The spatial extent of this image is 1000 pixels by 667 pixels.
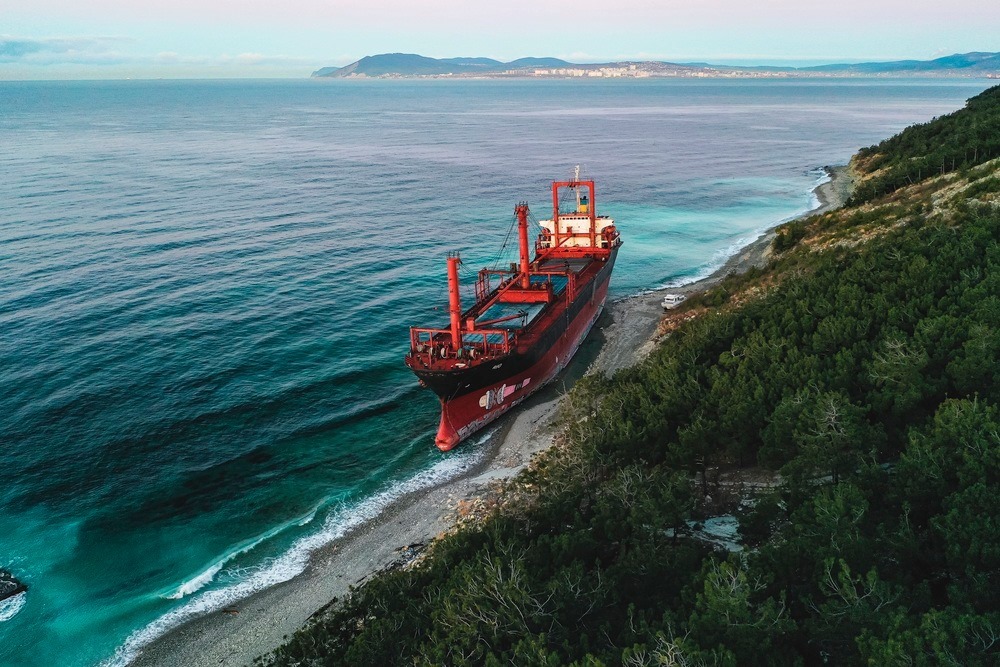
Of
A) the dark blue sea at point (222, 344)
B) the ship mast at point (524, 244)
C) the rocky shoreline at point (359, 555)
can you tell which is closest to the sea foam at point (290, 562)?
the dark blue sea at point (222, 344)

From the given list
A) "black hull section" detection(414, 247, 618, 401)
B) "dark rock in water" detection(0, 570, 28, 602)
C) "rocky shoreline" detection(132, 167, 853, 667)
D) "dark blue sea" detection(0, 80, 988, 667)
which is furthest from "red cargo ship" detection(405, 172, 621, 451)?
"dark rock in water" detection(0, 570, 28, 602)

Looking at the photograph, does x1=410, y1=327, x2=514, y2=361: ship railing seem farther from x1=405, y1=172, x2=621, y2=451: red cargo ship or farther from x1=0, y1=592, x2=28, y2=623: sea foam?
x1=0, y1=592, x2=28, y2=623: sea foam

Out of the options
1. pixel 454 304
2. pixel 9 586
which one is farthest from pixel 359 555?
pixel 454 304

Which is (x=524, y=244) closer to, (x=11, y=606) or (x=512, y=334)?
(x=512, y=334)

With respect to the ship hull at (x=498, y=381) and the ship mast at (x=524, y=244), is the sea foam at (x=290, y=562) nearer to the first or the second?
the ship hull at (x=498, y=381)

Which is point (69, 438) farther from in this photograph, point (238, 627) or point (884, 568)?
point (884, 568)

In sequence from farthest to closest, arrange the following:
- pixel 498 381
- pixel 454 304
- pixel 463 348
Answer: pixel 498 381, pixel 463 348, pixel 454 304
